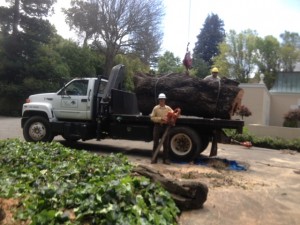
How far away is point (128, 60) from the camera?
40219 mm

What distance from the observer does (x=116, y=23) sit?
38375 millimetres

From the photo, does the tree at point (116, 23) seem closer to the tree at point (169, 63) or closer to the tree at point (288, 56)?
the tree at point (169, 63)

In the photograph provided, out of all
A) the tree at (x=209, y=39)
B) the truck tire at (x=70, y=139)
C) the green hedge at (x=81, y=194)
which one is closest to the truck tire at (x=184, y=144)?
the truck tire at (x=70, y=139)

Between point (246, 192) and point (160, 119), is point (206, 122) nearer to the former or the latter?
point (160, 119)

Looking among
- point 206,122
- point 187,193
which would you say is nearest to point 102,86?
point 206,122

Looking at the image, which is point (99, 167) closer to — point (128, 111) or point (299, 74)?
point (128, 111)

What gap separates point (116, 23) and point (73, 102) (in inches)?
1112

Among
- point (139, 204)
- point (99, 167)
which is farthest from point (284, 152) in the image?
point (139, 204)

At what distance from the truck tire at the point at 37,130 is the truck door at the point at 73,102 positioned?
1.58ft

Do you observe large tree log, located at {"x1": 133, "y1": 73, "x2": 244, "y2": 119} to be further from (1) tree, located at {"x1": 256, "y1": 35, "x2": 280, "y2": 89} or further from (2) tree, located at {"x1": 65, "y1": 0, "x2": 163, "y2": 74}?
(1) tree, located at {"x1": 256, "y1": 35, "x2": 280, "y2": 89}

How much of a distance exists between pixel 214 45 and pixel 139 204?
223 feet

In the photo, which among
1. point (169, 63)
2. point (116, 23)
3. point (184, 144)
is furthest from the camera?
point (169, 63)

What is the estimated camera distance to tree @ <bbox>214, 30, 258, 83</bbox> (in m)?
56.3

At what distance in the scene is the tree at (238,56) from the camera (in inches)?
2216
